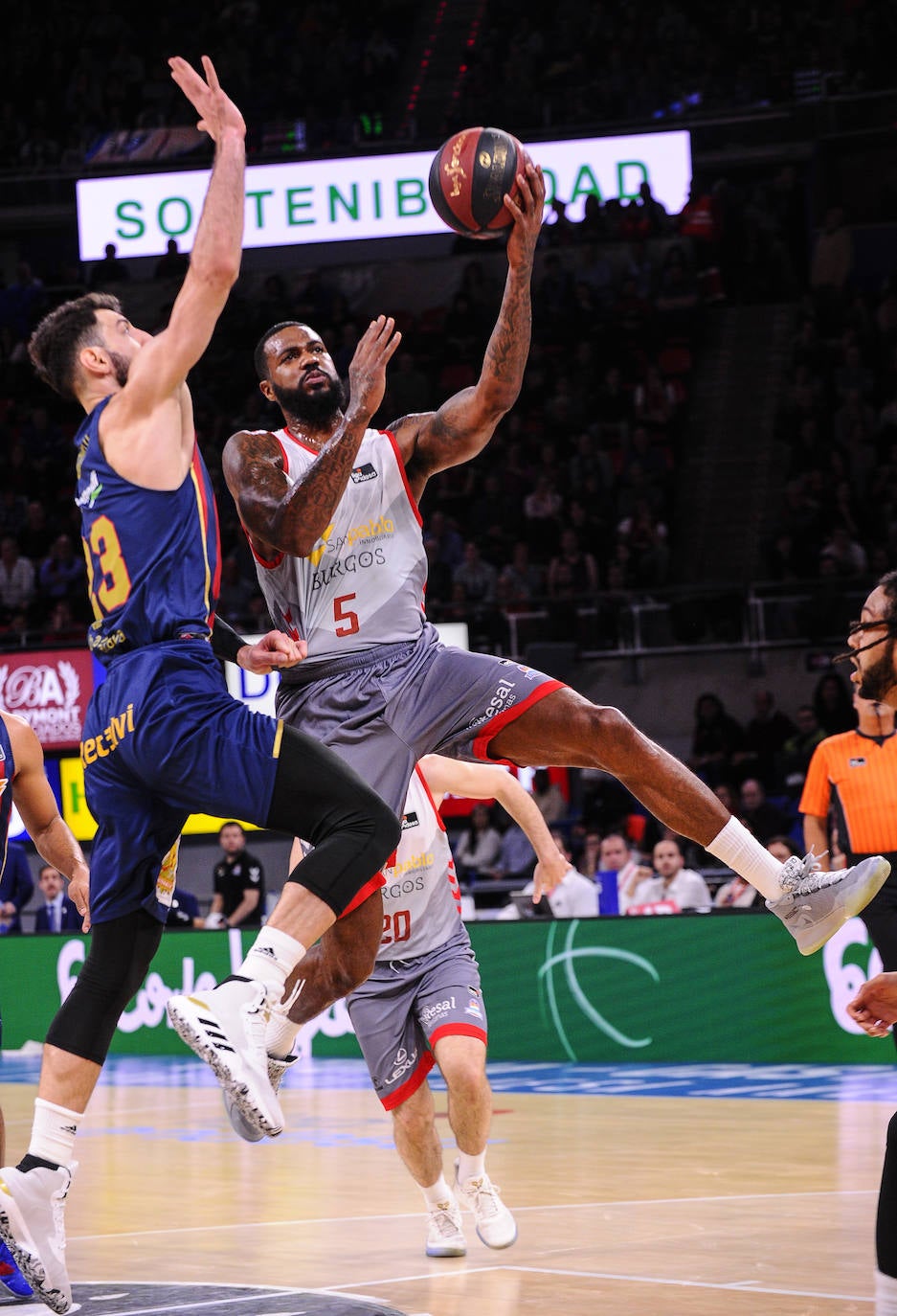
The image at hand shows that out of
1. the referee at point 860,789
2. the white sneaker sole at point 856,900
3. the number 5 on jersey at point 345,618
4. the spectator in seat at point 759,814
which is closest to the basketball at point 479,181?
the number 5 on jersey at point 345,618

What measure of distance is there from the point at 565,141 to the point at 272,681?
10.2 m

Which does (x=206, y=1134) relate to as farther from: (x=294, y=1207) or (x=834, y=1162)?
(x=834, y=1162)

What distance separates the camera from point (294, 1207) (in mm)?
8117

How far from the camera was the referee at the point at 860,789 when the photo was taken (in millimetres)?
8961

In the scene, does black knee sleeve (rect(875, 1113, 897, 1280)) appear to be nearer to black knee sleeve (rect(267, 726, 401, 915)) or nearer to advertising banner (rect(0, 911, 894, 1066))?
black knee sleeve (rect(267, 726, 401, 915))

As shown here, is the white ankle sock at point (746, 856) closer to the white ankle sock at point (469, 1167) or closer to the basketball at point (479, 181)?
the white ankle sock at point (469, 1167)

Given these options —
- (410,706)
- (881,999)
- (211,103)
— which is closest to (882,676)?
(881,999)

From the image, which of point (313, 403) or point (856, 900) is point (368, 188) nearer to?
point (313, 403)

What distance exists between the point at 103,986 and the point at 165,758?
735 mm

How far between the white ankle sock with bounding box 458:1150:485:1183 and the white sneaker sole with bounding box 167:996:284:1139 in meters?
2.23

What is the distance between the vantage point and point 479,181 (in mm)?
6250

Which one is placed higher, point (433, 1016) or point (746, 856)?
Result: point (746, 856)

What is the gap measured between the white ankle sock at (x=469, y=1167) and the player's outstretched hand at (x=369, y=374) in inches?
117

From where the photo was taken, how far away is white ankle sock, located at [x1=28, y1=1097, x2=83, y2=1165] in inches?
197
